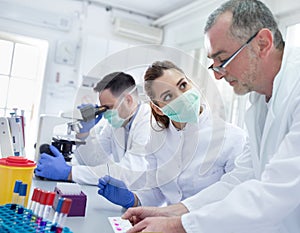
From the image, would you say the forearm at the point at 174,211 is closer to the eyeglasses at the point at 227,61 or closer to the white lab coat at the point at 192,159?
the white lab coat at the point at 192,159

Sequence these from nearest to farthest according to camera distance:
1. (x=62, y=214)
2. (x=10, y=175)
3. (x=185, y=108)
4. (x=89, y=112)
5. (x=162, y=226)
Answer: (x=62, y=214) < (x=162, y=226) < (x=10, y=175) < (x=185, y=108) < (x=89, y=112)

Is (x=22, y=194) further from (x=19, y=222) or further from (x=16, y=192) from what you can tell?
(x=19, y=222)

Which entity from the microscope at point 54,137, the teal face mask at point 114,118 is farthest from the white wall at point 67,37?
the microscope at point 54,137

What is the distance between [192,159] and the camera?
1.58 metres

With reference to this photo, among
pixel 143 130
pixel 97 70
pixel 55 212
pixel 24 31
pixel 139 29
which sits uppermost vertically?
pixel 139 29

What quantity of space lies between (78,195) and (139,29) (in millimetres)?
3244

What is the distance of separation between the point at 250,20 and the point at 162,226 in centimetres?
75

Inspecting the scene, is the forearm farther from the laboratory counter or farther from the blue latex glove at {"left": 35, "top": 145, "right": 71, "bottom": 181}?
the blue latex glove at {"left": 35, "top": 145, "right": 71, "bottom": 181}

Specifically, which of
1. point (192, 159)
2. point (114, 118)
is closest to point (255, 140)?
point (192, 159)

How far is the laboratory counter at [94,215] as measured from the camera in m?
1.07

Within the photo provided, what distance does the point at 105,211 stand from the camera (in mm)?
1312

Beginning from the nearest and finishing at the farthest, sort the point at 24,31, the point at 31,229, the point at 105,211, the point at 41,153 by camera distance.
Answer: the point at 31,229, the point at 105,211, the point at 41,153, the point at 24,31

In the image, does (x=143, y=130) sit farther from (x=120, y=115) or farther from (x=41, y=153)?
(x=41, y=153)

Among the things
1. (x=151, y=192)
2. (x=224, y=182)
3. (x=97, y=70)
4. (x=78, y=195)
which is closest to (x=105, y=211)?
(x=78, y=195)
